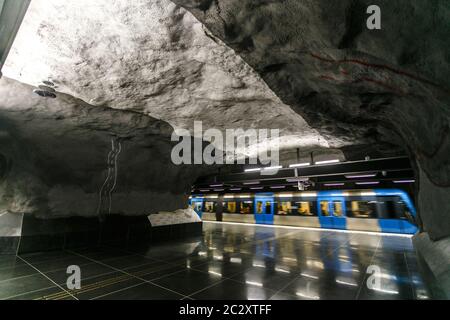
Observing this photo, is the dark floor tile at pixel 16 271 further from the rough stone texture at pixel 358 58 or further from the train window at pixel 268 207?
the train window at pixel 268 207

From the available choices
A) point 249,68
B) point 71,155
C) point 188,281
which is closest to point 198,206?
point 71,155

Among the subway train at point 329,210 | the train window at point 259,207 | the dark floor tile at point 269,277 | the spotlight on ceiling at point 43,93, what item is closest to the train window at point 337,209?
the subway train at point 329,210

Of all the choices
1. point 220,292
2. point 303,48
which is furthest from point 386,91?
point 220,292

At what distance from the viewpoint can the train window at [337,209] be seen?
11.9m

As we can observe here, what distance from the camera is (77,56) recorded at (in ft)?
10.3

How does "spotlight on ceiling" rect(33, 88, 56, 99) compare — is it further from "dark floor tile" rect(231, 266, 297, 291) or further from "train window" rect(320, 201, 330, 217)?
"train window" rect(320, 201, 330, 217)

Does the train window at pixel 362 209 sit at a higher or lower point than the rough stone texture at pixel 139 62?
lower

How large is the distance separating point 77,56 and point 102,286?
12.5ft

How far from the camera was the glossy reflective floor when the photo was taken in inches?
137

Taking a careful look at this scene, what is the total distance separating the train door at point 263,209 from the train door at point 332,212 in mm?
3258

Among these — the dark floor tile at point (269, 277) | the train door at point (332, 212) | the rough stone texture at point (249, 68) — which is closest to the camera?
the rough stone texture at point (249, 68)

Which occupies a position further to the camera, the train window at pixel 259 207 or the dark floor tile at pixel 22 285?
the train window at pixel 259 207

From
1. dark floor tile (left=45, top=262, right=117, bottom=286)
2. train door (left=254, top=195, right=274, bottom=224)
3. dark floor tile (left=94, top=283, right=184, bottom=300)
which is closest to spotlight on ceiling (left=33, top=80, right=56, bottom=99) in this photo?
dark floor tile (left=45, top=262, right=117, bottom=286)

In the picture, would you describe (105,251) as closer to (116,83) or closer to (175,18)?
(116,83)
